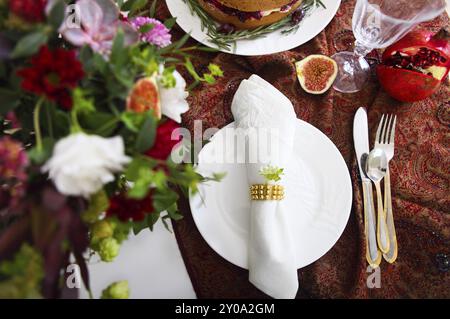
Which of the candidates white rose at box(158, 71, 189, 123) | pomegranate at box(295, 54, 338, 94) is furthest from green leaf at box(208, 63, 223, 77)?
pomegranate at box(295, 54, 338, 94)

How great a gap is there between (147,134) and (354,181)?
0.55 meters

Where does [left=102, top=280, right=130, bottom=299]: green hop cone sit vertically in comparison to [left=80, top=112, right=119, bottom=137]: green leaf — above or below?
below

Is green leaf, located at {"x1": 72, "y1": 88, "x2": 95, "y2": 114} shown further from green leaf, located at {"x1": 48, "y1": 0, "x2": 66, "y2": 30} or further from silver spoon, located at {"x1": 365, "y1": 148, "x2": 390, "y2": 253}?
silver spoon, located at {"x1": 365, "y1": 148, "x2": 390, "y2": 253}

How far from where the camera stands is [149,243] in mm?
793

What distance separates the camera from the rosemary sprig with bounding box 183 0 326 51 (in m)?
0.91

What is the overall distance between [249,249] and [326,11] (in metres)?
0.58

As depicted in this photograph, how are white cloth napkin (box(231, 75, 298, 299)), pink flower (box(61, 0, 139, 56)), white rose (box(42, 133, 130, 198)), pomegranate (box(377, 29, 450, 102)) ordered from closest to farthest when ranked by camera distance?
white rose (box(42, 133, 130, 198)) → pink flower (box(61, 0, 139, 56)) → white cloth napkin (box(231, 75, 298, 299)) → pomegranate (box(377, 29, 450, 102))

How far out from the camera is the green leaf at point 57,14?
42cm

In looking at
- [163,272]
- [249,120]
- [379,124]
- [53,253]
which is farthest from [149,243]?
[379,124]

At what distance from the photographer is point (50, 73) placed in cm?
40

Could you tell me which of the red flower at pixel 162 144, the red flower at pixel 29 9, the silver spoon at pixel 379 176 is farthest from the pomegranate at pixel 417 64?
the red flower at pixel 29 9

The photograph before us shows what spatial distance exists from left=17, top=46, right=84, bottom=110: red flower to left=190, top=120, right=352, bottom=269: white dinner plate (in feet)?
1.29

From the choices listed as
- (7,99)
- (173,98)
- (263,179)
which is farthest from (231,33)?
(7,99)
